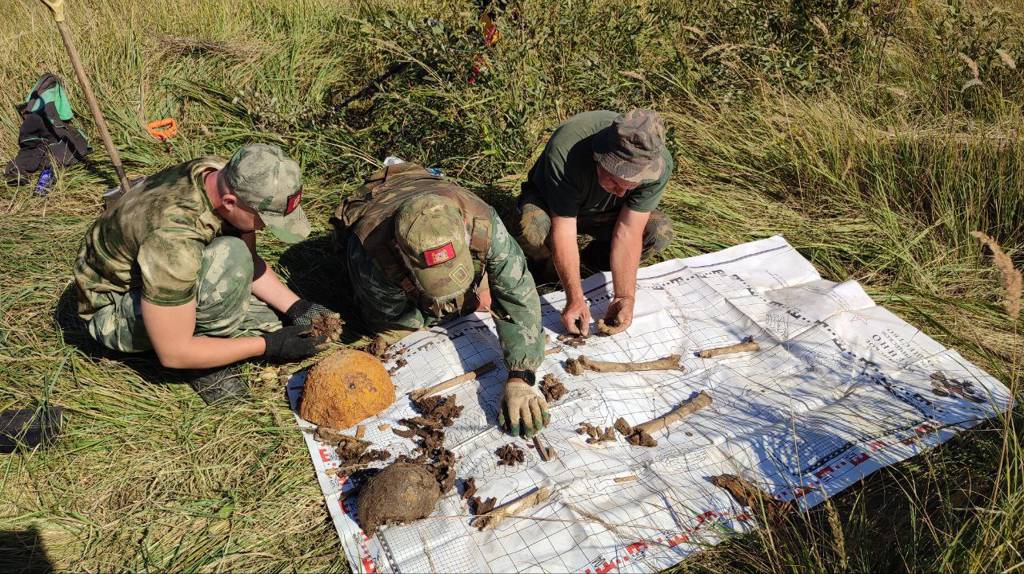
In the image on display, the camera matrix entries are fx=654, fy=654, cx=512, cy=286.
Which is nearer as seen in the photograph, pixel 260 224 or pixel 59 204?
pixel 260 224

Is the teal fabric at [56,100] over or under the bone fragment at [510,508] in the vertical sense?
over

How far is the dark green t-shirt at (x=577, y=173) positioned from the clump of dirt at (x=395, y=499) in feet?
5.60

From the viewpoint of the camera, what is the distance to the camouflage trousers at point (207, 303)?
3.14m

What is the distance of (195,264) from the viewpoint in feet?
9.24

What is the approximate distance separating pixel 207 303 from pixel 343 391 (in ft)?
2.59

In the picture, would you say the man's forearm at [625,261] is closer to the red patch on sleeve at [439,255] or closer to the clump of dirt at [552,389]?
the clump of dirt at [552,389]

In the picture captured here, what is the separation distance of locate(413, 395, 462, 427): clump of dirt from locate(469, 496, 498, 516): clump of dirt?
0.51 m

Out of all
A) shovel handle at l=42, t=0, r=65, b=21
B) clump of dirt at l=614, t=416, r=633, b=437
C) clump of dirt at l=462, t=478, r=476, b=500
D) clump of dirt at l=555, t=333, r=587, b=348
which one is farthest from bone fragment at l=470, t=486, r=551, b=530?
shovel handle at l=42, t=0, r=65, b=21

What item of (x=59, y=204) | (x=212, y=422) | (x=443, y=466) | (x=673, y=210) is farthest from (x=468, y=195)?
(x=59, y=204)

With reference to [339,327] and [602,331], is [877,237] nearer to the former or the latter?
[602,331]

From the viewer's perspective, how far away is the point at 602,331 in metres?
3.77

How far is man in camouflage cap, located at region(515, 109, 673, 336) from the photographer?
11.0ft

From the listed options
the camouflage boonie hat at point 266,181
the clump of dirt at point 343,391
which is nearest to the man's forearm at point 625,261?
the clump of dirt at point 343,391

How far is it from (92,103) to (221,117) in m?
1.39
